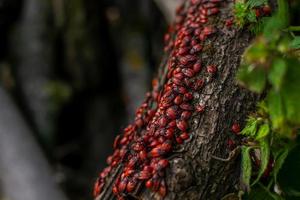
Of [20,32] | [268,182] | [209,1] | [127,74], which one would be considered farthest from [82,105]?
[268,182]

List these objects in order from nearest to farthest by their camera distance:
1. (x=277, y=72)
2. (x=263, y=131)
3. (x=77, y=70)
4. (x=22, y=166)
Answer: (x=277, y=72) < (x=263, y=131) < (x=22, y=166) < (x=77, y=70)

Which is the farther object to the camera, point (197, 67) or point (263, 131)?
point (197, 67)

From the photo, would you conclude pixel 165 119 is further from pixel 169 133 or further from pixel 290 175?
pixel 290 175

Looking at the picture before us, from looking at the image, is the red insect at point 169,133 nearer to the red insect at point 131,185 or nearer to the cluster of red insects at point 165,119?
the cluster of red insects at point 165,119

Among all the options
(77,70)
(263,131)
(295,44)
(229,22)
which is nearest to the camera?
(263,131)

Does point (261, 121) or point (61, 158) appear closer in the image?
point (261, 121)

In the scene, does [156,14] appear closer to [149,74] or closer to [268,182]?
[149,74]

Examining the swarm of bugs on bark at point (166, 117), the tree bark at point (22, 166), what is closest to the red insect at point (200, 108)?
the swarm of bugs on bark at point (166, 117)

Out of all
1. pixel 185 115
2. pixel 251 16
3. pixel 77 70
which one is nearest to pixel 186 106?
pixel 185 115
